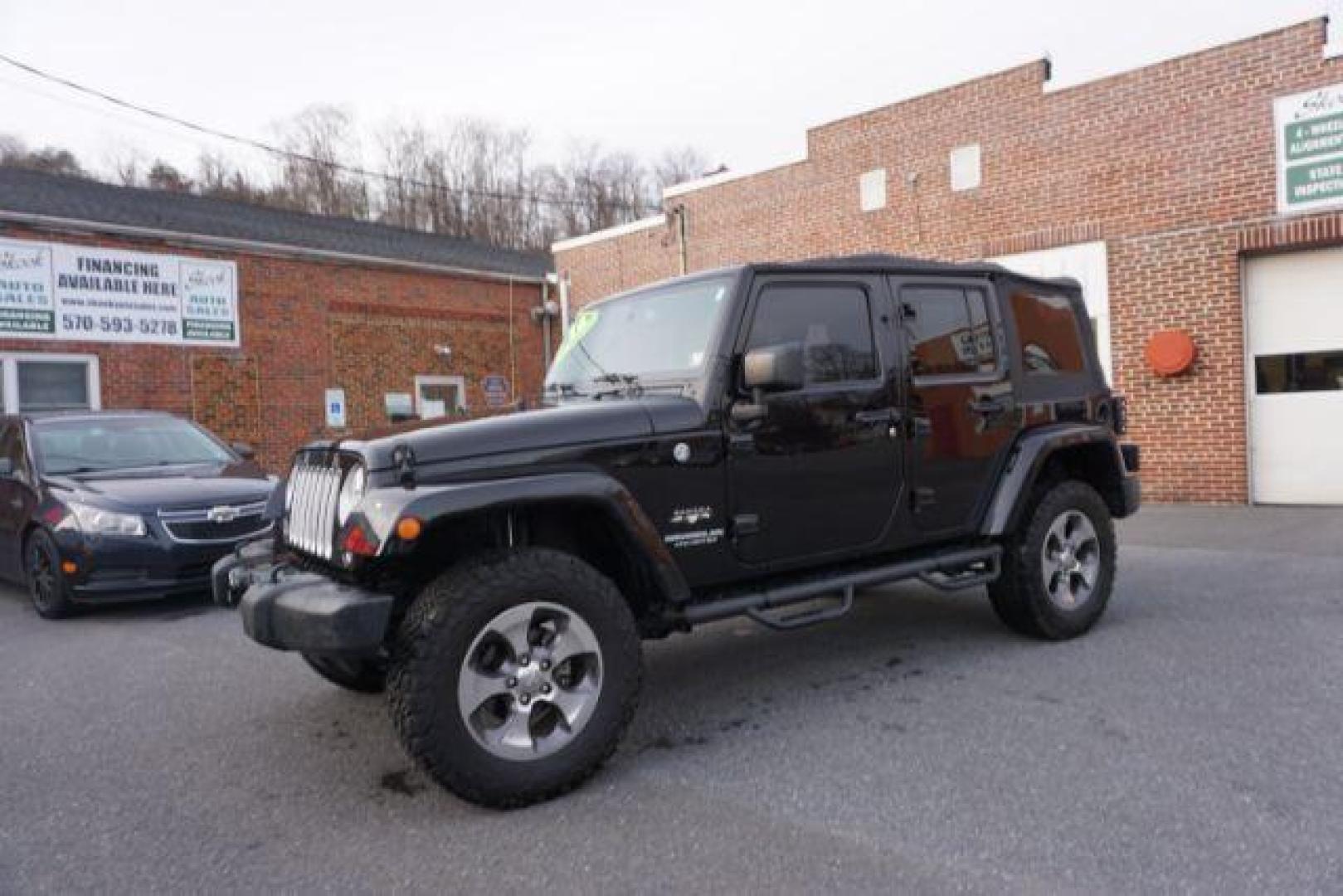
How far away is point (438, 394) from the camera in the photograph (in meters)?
17.7

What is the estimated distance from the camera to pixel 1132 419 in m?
10.4

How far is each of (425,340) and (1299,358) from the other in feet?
44.2

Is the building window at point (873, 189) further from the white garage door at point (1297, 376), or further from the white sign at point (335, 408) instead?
the white sign at point (335, 408)

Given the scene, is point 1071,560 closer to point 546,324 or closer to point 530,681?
point 530,681

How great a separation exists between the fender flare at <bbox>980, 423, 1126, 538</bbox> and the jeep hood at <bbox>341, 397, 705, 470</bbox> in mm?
1806

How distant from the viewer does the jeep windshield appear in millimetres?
3951

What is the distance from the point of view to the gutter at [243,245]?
12.7 metres

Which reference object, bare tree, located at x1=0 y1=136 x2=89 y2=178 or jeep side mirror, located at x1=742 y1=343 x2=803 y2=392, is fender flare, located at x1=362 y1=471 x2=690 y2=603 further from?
bare tree, located at x1=0 y1=136 x2=89 y2=178

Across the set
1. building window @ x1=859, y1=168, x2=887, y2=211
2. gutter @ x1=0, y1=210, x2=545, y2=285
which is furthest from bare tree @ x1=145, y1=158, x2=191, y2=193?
building window @ x1=859, y1=168, x2=887, y2=211

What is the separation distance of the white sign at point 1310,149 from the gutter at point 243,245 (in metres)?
13.0

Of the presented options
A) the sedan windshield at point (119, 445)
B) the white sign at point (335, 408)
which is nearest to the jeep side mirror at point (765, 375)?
the sedan windshield at point (119, 445)

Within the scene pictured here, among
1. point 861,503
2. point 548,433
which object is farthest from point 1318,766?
point 548,433

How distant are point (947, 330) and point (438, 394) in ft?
46.8

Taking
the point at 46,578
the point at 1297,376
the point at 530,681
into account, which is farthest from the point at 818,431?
the point at 1297,376
